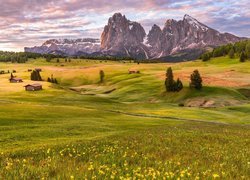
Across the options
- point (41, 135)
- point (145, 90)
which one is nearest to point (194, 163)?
point (41, 135)

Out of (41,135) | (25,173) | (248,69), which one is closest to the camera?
(25,173)

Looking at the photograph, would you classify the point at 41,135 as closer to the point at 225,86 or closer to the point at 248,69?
the point at 225,86

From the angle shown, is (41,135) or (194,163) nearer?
(194,163)

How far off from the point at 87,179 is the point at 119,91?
15251 centimetres

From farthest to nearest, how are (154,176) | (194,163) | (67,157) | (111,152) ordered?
1. (111,152)
2. (67,157)
3. (194,163)
4. (154,176)

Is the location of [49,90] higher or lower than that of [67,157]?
lower

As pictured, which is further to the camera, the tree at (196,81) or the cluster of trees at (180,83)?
the cluster of trees at (180,83)

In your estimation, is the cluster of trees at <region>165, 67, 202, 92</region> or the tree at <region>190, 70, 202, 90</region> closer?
the tree at <region>190, 70, 202, 90</region>

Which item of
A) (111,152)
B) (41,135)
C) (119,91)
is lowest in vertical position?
(119,91)

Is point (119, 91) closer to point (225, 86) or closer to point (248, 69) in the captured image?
point (225, 86)

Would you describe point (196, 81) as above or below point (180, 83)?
above

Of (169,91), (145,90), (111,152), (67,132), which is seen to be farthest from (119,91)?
(111,152)

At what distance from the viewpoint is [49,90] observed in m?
145

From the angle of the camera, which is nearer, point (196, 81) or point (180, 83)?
point (196, 81)
